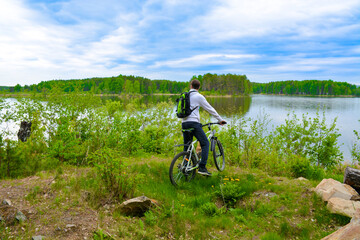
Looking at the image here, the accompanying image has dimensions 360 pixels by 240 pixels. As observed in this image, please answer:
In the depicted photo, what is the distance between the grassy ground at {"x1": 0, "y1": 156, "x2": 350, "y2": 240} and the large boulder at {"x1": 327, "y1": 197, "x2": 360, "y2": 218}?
0.41 ft

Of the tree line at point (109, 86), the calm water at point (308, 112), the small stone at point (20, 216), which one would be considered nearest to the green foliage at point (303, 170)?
the calm water at point (308, 112)

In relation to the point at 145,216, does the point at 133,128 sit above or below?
above

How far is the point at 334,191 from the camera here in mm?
5059

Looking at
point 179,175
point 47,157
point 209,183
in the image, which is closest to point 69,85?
point 47,157

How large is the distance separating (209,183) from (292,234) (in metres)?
2.46

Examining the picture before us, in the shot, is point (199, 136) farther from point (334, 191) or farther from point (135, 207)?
point (334, 191)

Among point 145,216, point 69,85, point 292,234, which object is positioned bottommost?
point 292,234

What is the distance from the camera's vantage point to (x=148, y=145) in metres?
11.1

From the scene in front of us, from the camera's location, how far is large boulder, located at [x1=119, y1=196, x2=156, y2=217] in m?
4.41

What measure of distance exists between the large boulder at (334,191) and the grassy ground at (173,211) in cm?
18

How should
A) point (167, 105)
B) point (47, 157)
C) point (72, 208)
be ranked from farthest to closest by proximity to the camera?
point (167, 105), point (47, 157), point (72, 208)

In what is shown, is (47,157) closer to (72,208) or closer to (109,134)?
(109,134)

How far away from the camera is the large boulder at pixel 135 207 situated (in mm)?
4410

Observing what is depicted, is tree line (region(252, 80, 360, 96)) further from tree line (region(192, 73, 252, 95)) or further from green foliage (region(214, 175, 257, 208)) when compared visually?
green foliage (region(214, 175, 257, 208))
